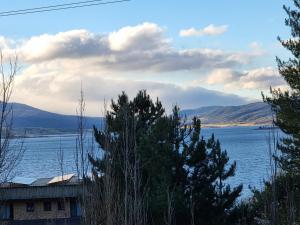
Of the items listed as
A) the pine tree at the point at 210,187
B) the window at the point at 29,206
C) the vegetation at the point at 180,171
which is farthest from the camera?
the window at the point at 29,206

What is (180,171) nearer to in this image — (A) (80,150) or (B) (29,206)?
(A) (80,150)

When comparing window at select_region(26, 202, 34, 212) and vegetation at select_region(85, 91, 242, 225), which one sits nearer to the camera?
vegetation at select_region(85, 91, 242, 225)

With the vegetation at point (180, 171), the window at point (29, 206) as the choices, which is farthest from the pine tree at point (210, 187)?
the window at point (29, 206)

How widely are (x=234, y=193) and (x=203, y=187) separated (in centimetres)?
177

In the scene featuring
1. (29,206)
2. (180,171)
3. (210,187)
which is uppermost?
(180,171)

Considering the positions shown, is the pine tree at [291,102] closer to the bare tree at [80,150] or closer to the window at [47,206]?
the bare tree at [80,150]

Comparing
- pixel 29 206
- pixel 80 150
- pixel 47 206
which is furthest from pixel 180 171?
pixel 29 206

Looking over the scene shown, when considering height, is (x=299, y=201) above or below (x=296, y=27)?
below

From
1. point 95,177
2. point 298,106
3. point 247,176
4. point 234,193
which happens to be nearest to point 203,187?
point 234,193

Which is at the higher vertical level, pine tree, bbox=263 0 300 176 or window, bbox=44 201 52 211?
pine tree, bbox=263 0 300 176

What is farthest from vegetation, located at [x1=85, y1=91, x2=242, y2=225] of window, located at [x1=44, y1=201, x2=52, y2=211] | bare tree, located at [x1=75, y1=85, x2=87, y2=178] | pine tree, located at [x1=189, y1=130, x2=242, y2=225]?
window, located at [x1=44, y1=201, x2=52, y2=211]

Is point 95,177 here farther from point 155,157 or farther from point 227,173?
point 227,173

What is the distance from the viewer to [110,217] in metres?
6.40

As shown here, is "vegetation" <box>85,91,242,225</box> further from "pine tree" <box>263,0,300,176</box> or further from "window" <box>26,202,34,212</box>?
"window" <box>26,202,34,212</box>
